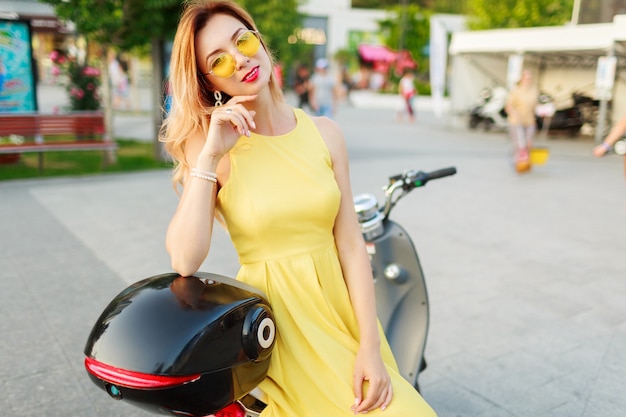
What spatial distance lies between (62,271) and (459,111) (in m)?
15.7

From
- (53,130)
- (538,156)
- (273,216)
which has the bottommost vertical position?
(538,156)

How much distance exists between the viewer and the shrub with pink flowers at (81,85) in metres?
10.9

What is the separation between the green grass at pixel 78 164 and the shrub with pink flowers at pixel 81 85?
0.89 metres

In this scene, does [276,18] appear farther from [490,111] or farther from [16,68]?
[16,68]

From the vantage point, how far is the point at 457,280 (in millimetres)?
4797

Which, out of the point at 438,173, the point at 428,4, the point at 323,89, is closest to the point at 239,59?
the point at 438,173

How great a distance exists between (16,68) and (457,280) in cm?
824

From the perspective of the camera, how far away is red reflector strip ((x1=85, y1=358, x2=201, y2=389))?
122 centimetres

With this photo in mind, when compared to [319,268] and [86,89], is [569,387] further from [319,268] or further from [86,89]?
[86,89]

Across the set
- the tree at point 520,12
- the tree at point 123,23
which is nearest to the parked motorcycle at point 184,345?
the tree at point 123,23

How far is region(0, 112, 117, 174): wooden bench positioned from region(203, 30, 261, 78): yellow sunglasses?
7852 millimetres

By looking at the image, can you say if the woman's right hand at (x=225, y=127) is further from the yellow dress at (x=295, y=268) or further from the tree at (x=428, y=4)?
the tree at (x=428, y=4)

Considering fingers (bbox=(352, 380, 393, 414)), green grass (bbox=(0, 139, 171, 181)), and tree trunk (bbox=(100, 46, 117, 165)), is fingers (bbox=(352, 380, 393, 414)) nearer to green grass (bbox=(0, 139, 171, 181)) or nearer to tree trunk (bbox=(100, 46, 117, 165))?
green grass (bbox=(0, 139, 171, 181))

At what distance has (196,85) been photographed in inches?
60.7
